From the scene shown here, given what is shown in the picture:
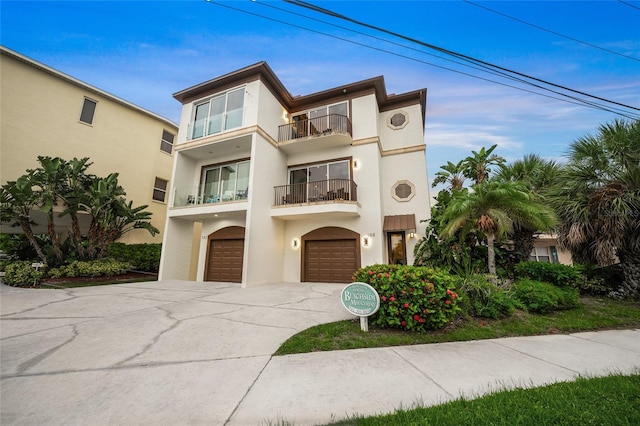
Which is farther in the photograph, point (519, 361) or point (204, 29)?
point (204, 29)

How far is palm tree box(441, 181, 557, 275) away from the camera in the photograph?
734 cm

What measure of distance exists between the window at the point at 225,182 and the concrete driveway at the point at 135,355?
6358mm

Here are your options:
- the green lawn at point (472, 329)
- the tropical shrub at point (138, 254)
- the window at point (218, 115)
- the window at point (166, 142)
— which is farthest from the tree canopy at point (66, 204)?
the green lawn at point (472, 329)

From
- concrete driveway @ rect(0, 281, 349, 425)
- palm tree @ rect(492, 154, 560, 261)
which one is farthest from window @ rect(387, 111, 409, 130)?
concrete driveway @ rect(0, 281, 349, 425)

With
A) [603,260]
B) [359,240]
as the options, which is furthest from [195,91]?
[603,260]

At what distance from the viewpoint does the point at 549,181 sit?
381 inches

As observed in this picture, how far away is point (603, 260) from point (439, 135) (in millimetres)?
10430

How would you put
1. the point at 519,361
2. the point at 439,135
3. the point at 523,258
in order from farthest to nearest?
1. the point at 439,135
2. the point at 523,258
3. the point at 519,361

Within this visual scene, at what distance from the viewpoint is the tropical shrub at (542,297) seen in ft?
19.2

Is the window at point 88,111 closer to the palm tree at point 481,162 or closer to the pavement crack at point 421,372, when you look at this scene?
the pavement crack at point 421,372

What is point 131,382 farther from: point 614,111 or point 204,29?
point 614,111

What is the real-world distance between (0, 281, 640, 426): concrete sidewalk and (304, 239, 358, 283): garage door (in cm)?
654

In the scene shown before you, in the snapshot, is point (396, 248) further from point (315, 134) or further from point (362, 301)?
point (362, 301)

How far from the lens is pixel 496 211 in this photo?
300 inches
